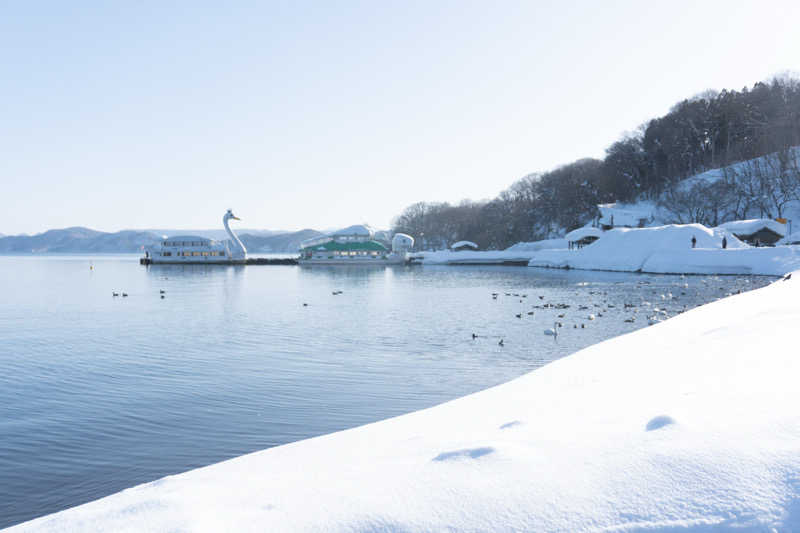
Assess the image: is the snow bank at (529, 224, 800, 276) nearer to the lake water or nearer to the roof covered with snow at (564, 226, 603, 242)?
the roof covered with snow at (564, 226, 603, 242)

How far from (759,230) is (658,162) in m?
41.7

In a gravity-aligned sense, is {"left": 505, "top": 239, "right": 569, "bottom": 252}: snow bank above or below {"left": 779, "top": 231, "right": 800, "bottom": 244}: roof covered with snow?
above

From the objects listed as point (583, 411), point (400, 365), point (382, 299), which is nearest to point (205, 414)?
point (400, 365)

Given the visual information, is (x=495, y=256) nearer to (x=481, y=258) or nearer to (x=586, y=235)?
(x=481, y=258)

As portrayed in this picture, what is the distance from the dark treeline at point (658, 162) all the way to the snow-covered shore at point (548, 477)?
8516 cm

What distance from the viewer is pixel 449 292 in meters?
37.3

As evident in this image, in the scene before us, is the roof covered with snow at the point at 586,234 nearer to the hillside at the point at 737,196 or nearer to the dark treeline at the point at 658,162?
the hillside at the point at 737,196

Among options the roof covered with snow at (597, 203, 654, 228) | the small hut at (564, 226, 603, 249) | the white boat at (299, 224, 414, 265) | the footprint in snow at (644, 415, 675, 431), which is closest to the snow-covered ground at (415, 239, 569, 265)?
the white boat at (299, 224, 414, 265)

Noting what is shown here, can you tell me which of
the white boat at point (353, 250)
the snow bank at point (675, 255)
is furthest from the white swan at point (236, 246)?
the snow bank at point (675, 255)

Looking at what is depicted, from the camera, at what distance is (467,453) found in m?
4.02

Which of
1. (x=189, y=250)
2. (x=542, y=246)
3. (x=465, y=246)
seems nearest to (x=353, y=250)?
(x=465, y=246)

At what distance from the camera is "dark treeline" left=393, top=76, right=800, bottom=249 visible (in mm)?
90250

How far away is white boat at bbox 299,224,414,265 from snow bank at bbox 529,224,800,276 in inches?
1152

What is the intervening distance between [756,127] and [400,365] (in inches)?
4064
